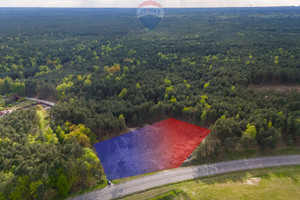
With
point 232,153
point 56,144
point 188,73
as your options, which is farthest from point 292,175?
point 188,73

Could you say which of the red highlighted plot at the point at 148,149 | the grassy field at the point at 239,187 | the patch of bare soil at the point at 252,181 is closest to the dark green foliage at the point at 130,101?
the red highlighted plot at the point at 148,149

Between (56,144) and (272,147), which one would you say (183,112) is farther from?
(56,144)

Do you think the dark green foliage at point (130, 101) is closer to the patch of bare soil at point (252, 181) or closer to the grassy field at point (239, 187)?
the grassy field at point (239, 187)

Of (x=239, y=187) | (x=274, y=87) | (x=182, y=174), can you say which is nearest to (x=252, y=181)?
(x=239, y=187)

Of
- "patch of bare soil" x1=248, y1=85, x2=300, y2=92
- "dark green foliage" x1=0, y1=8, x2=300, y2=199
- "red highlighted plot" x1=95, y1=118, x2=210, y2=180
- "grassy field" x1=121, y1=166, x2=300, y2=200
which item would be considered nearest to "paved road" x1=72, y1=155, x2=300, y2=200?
"grassy field" x1=121, y1=166, x2=300, y2=200

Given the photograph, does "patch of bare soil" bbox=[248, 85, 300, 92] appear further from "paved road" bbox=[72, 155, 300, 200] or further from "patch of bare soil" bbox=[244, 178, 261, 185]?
"patch of bare soil" bbox=[244, 178, 261, 185]

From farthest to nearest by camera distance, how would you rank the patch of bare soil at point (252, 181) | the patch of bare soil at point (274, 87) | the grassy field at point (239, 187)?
the patch of bare soil at point (274, 87), the patch of bare soil at point (252, 181), the grassy field at point (239, 187)
